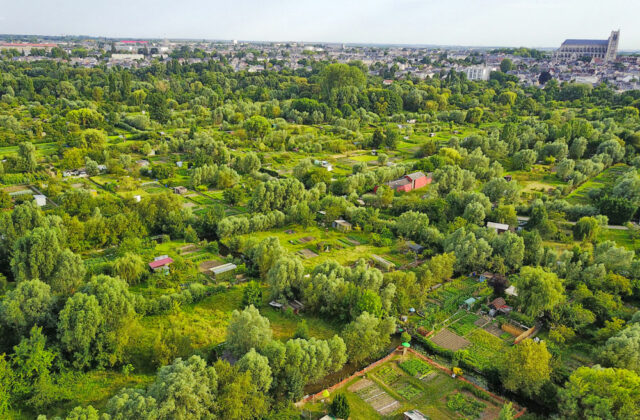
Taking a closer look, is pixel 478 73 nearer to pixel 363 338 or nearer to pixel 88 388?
pixel 363 338

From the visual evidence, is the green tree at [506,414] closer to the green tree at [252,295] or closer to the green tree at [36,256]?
the green tree at [252,295]

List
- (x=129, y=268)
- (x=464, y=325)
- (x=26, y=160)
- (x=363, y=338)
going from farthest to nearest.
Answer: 1. (x=26, y=160)
2. (x=129, y=268)
3. (x=464, y=325)
4. (x=363, y=338)

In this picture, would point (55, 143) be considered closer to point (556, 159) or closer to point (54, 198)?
point (54, 198)

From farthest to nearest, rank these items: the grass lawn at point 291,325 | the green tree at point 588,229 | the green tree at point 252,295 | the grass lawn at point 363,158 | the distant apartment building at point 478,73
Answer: the distant apartment building at point 478,73, the grass lawn at point 363,158, the green tree at point 588,229, the green tree at point 252,295, the grass lawn at point 291,325

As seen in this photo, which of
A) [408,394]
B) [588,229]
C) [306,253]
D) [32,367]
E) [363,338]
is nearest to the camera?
[32,367]

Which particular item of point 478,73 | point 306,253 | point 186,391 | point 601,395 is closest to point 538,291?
point 601,395

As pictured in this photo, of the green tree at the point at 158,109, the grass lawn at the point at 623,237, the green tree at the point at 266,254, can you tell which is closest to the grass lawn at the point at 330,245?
the green tree at the point at 266,254
